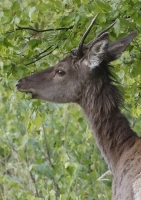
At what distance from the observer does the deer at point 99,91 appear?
19.6 ft

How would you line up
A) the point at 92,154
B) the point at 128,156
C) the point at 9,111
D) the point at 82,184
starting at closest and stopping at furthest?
the point at 128,156 < the point at 82,184 < the point at 92,154 < the point at 9,111

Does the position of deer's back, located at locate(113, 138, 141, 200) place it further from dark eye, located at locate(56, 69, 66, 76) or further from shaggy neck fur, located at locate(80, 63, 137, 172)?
dark eye, located at locate(56, 69, 66, 76)

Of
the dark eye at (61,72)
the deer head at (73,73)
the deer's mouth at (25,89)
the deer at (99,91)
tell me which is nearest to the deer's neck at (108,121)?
the deer at (99,91)

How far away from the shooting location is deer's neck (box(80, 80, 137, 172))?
6.12 m

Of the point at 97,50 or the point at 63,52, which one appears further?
the point at 63,52

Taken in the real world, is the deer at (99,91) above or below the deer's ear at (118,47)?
below

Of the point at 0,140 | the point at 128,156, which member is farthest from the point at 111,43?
the point at 0,140

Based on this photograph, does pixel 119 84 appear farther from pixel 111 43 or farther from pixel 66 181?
pixel 66 181

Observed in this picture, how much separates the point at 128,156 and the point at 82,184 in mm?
1681

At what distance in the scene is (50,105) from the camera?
26.9ft

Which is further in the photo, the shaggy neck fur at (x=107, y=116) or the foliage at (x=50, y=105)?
the shaggy neck fur at (x=107, y=116)

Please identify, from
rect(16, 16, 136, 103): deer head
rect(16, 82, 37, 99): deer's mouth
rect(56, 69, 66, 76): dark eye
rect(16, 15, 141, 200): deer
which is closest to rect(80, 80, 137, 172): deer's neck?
rect(16, 15, 141, 200): deer

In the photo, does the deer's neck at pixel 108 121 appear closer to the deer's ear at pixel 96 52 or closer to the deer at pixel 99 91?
the deer at pixel 99 91

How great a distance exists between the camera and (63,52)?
6.79 metres
